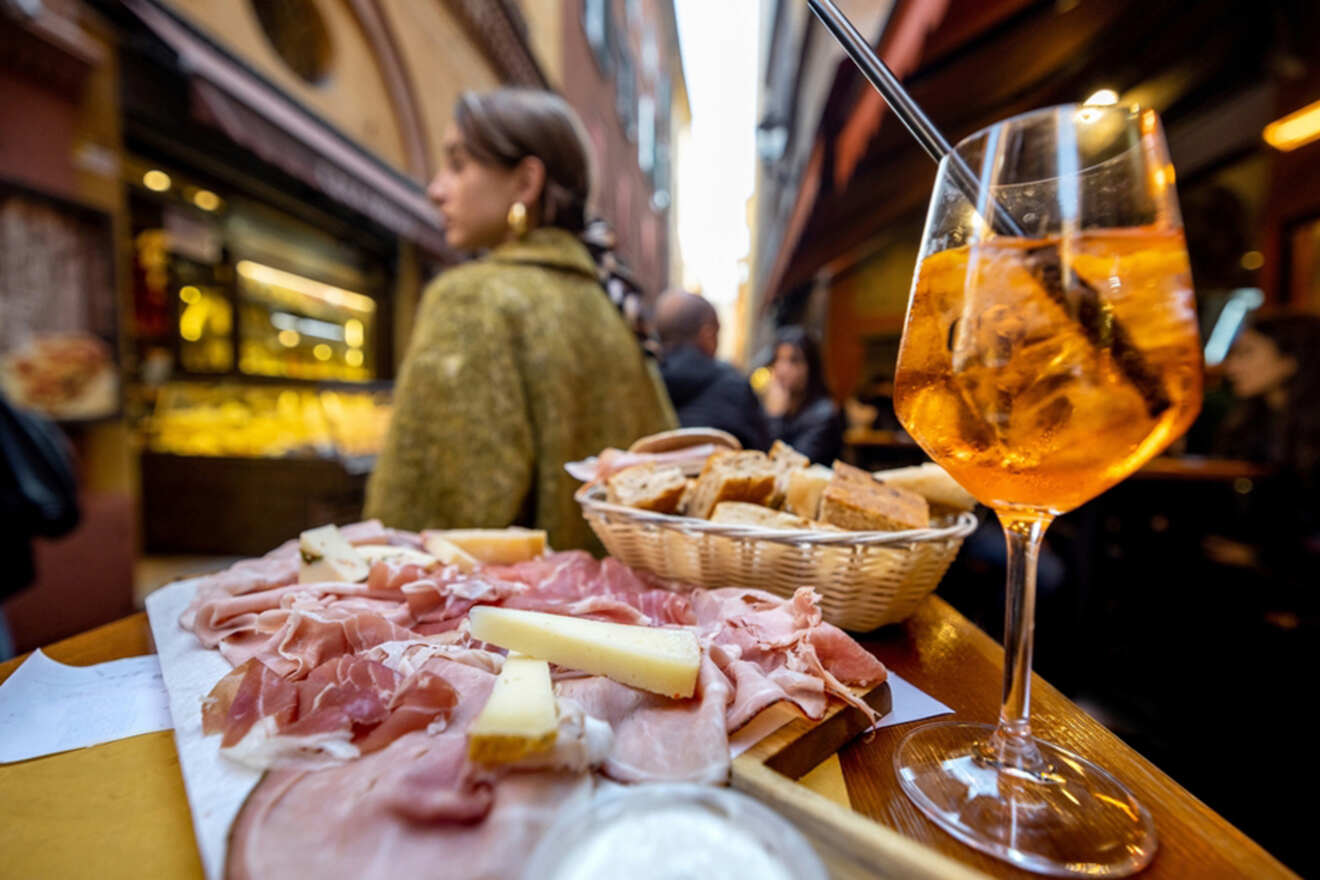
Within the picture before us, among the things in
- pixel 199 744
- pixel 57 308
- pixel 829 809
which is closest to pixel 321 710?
pixel 199 744

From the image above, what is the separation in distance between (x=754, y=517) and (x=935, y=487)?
36 cm

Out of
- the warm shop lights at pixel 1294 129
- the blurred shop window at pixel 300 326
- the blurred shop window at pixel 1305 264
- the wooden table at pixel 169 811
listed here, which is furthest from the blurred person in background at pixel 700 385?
the warm shop lights at pixel 1294 129

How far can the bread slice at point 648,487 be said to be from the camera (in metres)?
0.93

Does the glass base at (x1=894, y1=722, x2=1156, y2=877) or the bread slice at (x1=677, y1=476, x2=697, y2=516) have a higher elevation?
the bread slice at (x1=677, y1=476, x2=697, y2=516)

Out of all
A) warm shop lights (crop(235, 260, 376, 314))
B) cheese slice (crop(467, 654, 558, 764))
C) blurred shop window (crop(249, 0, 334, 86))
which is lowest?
cheese slice (crop(467, 654, 558, 764))

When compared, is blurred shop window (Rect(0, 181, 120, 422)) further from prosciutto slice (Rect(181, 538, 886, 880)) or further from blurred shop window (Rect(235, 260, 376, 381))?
prosciutto slice (Rect(181, 538, 886, 880))

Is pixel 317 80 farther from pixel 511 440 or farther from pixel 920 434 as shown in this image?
pixel 920 434

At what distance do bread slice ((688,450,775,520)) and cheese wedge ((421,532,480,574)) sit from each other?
388 mm

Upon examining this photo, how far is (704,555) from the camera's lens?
850 millimetres

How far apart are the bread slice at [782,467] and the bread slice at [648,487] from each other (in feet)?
0.53

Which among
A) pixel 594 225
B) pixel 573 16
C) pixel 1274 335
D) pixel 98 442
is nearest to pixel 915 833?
pixel 594 225

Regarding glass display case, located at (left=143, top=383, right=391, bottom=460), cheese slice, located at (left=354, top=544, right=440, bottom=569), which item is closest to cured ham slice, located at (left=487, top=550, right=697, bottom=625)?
cheese slice, located at (left=354, top=544, right=440, bottom=569)

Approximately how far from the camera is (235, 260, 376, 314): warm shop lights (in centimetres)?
498

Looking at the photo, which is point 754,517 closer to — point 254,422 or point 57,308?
point 57,308
